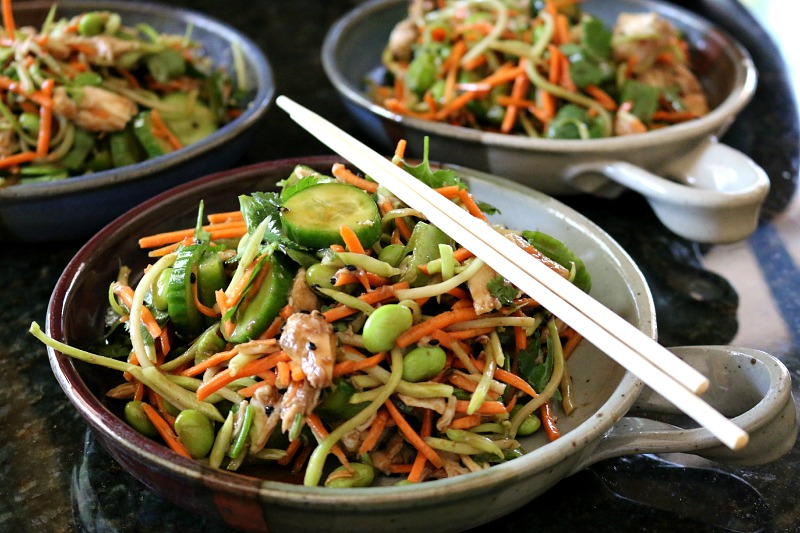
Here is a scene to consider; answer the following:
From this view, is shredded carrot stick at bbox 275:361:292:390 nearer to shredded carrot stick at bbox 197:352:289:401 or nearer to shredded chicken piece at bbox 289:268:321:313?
shredded carrot stick at bbox 197:352:289:401

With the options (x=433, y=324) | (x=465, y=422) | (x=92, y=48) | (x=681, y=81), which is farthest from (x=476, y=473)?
(x=681, y=81)

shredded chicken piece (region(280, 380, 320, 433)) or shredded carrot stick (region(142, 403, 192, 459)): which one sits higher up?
shredded chicken piece (region(280, 380, 320, 433))

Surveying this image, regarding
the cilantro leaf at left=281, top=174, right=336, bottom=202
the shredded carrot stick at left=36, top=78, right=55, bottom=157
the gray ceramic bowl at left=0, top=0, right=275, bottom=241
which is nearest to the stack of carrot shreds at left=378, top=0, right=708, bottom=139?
the gray ceramic bowl at left=0, top=0, right=275, bottom=241

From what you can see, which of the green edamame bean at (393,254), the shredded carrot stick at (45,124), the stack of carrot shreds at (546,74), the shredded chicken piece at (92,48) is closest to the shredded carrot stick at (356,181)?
the green edamame bean at (393,254)

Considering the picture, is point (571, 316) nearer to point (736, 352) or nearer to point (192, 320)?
point (736, 352)

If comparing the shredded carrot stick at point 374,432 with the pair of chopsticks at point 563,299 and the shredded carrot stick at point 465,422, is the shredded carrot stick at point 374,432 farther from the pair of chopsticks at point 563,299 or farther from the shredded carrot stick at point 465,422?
the pair of chopsticks at point 563,299

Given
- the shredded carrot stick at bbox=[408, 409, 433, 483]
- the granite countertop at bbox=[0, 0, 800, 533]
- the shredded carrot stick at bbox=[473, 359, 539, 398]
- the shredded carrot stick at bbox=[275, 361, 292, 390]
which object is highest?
the shredded carrot stick at bbox=[275, 361, 292, 390]
